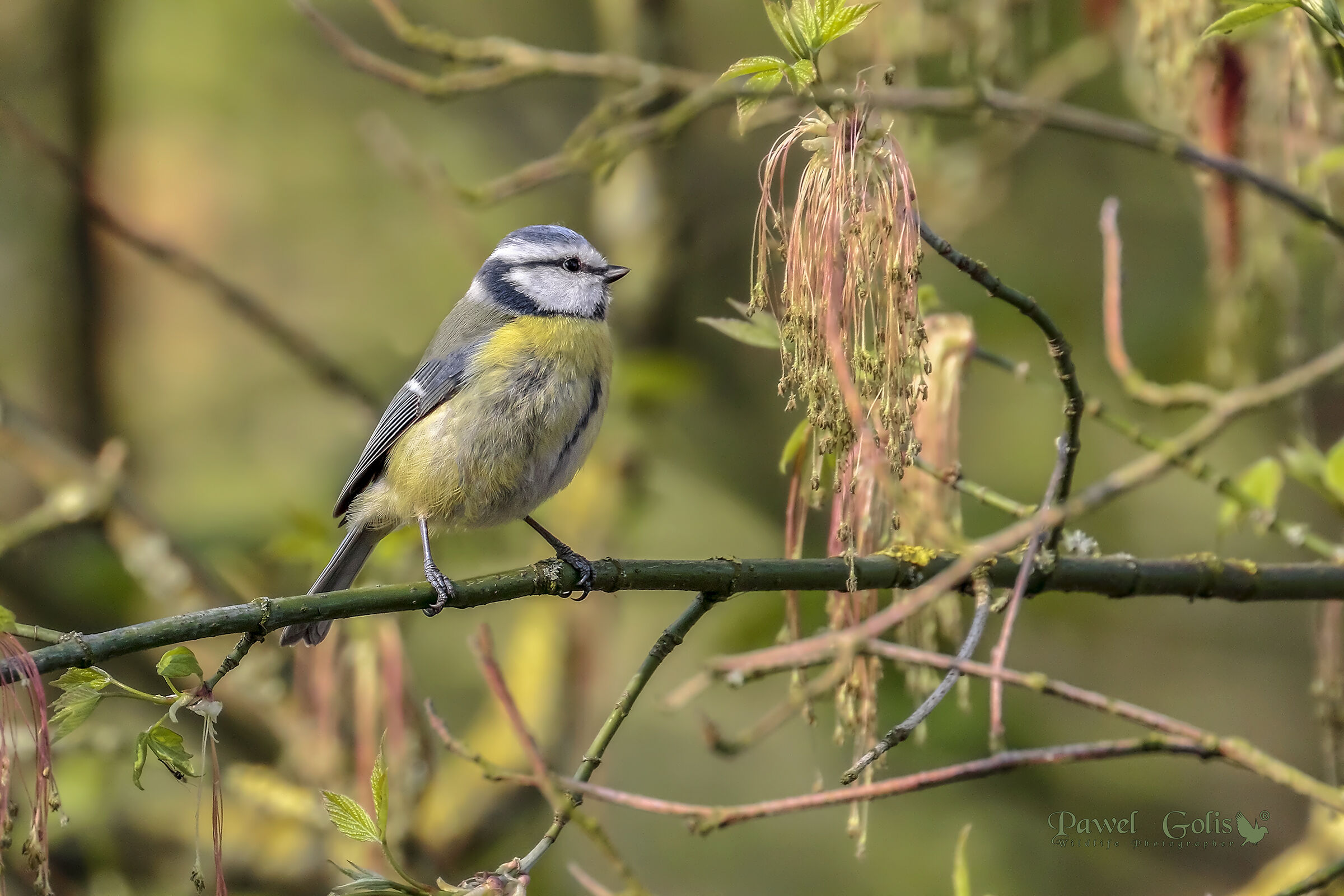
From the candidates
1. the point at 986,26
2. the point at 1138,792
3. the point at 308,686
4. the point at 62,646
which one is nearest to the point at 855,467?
the point at 62,646

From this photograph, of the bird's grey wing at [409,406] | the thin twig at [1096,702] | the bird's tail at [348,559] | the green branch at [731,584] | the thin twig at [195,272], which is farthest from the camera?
the thin twig at [195,272]

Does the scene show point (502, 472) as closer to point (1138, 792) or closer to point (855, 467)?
point (855, 467)

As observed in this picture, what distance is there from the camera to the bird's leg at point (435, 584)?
1.97 meters

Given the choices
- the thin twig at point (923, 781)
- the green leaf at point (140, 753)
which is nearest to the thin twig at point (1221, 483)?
the thin twig at point (923, 781)

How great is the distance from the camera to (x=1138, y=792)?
4949mm

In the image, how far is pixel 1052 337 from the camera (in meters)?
1.84

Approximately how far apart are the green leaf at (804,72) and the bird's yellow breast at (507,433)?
1486 mm

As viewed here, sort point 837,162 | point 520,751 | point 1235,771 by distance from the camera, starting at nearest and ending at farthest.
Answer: point 837,162
point 520,751
point 1235,771

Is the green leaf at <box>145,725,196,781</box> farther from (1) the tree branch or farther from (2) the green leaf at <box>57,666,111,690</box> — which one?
(1) the tree branch

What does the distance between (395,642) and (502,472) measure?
719 millimetres

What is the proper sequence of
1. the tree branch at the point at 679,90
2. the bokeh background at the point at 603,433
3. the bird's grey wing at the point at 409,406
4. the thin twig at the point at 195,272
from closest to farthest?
the tree branch at the point at 679,90 < the bird's grey wing at the point at 409,406 < the thin twig at the point at 195,272 < the bokeh background at the point at 603,433

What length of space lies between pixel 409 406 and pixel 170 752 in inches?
68.6

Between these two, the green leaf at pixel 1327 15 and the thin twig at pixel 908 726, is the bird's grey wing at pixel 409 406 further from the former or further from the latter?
the green leaf at pixel 1327 15

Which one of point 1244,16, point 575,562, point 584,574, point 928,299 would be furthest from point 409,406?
point 1244,16
